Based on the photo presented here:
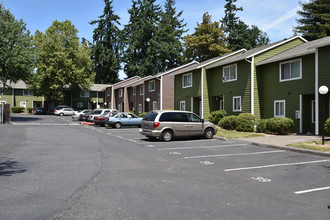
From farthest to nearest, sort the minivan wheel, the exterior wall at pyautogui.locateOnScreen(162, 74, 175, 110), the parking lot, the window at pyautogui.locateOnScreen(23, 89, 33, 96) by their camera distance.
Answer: the window at pyautogui.locateOnScreen(23, 89, 33, 96), the exterior wall at pyautogui.locateOnScreen(162, 74, 175, 110), the minivan wheel, the parking lot

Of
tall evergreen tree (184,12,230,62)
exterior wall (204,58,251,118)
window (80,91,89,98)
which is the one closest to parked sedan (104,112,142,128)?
exterior wall (204,58,251,118)

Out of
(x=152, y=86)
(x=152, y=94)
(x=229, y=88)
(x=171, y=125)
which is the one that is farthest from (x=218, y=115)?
(x=152, y=86)

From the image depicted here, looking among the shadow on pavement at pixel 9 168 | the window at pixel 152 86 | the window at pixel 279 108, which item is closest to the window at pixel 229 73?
the window at pixel 279 108

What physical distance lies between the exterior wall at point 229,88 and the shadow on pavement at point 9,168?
1787 centimetres

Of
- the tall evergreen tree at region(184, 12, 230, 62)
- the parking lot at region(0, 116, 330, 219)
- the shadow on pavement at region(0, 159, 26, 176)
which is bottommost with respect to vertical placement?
the parking lot at region(0, 116, 330, 219)

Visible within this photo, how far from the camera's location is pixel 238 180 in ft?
23.7

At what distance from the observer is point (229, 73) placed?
1005 inches

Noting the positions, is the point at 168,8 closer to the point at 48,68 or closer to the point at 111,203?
the point at 48,68

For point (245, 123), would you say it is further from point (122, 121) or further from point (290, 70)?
point (122, 121)

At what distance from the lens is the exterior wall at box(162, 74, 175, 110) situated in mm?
36500

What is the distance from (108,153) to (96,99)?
2227 inches

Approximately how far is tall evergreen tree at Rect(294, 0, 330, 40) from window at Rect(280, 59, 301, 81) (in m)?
24.5

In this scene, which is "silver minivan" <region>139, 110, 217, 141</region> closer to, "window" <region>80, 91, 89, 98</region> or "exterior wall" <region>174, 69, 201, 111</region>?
"exterior wall" <region>174, 69, 201, 111</region>

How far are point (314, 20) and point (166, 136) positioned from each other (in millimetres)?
40296
